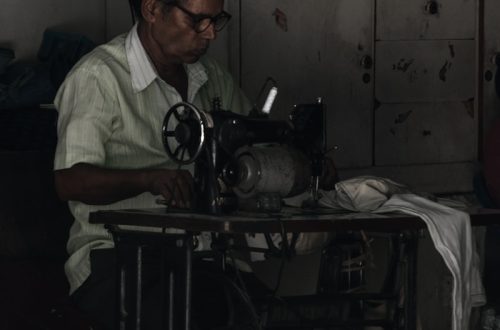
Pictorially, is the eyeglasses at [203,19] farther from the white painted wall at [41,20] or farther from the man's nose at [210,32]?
the white painted wall at [41,20]

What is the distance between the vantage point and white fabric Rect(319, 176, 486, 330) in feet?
9.83

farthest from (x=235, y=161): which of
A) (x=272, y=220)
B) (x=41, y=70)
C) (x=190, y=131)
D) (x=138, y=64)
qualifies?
(x=41, y=70)

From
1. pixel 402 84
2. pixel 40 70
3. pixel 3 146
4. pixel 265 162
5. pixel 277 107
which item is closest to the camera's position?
pixel 265 162

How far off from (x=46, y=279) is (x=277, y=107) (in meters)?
1.63

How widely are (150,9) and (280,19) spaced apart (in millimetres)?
1469

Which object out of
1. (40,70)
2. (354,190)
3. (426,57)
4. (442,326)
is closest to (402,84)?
(426,57)

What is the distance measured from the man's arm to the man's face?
0.50 metres

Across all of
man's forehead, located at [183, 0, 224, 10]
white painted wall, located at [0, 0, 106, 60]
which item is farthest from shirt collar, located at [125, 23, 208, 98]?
white painted wall, located at [0, 0, 106, 60]

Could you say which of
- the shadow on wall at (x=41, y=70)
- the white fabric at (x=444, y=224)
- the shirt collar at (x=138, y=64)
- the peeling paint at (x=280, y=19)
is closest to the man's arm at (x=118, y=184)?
the shirt collar at (x=138, y=64)

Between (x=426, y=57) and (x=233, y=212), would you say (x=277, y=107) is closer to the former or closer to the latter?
(x=426, y=57)

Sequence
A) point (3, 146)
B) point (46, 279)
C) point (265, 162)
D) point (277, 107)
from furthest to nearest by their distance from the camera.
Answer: point (277, 107) → point (3, 146) → point (46, 279) → point (265, 162)

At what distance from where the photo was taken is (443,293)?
220 inches

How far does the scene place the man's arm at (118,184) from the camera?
3088 millimetres

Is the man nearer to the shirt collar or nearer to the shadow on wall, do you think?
the shirt collar
